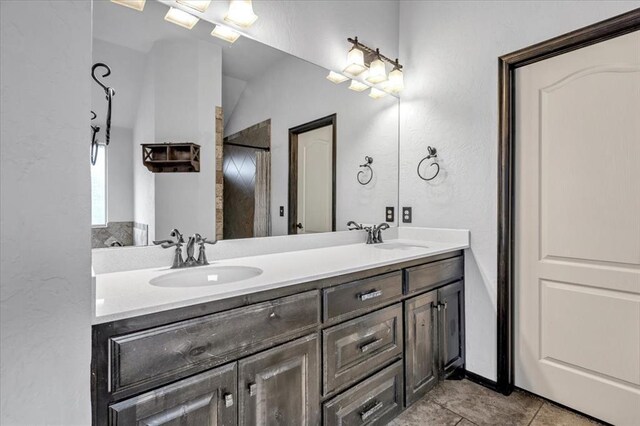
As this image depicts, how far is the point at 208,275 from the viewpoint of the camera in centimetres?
136

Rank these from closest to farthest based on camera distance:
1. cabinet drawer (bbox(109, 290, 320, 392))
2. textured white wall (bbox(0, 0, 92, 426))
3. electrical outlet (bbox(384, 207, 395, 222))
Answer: textured white wall (bbox(0, 0, 92, 426))
cabinet drawer (bbox(109, 290, 320, 392))
electrical outlet (bbox(384, 207, 395, 222))

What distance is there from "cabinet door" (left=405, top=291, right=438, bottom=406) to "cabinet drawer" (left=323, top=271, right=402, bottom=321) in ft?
0.53

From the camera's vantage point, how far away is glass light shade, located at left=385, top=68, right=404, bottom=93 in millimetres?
2293

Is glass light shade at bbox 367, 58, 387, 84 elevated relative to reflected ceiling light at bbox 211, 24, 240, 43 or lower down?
elevated

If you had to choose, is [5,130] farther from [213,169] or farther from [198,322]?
[213,169]

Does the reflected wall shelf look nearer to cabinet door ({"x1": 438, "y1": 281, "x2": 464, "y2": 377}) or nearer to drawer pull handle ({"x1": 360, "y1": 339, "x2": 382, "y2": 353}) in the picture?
drawer pull handle ({"x1": 360, "y1": 339, "x2": 382, "y2": 353})

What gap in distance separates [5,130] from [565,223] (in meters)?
2.21

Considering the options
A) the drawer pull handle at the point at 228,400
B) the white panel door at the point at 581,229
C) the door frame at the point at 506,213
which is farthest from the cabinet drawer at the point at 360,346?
the white panel door at the point at 581,229

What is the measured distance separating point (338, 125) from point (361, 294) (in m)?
1.25

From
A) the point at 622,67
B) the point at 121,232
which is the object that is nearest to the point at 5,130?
the point at 121,232

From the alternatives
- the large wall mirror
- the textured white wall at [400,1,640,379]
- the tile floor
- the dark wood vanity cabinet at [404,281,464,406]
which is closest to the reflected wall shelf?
the large wall mirror

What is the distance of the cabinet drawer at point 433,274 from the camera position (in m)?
1.64

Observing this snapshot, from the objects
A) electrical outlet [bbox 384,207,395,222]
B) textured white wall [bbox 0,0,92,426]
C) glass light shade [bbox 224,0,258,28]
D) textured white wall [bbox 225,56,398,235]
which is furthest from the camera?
electrical outlet [bbox 384,207,395,222]

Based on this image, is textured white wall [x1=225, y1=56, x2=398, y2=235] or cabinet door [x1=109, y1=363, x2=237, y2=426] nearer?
cabinet door [x1=109, y1=363, x2=237, y2=426]
